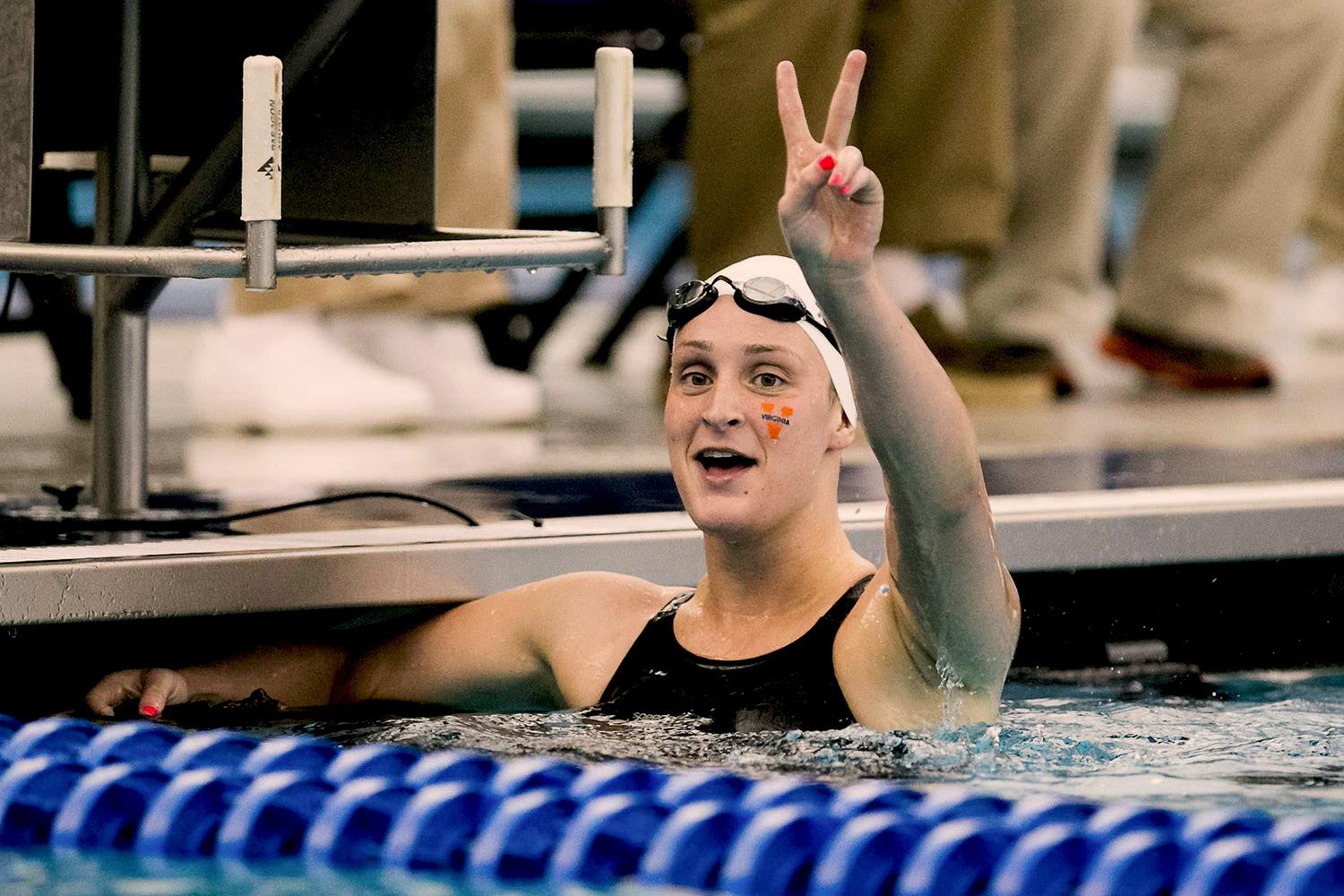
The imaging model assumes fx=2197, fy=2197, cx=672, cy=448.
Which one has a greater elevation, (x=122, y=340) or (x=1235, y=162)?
(x=1235, y=162)

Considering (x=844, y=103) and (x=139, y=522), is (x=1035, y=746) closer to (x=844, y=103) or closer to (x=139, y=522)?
(x=844, y=103)

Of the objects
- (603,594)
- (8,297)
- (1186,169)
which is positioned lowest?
(603,594)

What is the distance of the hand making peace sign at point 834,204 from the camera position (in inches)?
81.8

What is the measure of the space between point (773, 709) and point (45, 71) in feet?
4.72

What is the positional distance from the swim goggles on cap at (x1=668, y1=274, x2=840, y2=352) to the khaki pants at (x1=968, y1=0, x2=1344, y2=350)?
→ 115 inches

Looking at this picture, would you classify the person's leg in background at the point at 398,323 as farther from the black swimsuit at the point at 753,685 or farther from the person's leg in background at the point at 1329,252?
the person's leg in background at the point at 1329,252

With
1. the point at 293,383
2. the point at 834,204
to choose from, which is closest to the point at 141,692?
the point at 834,204

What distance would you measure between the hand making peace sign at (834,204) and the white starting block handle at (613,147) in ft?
2.19

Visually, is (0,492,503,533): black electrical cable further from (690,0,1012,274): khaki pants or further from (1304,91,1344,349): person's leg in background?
(1304,91,1344,349): person's leg in background

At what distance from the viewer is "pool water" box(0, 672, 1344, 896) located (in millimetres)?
2193

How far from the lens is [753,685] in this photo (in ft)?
8.45

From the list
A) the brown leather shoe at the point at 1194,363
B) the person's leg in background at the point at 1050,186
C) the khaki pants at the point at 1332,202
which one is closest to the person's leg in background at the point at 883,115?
the person's leg in background at the point at 1050,186

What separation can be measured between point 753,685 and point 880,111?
2.81m

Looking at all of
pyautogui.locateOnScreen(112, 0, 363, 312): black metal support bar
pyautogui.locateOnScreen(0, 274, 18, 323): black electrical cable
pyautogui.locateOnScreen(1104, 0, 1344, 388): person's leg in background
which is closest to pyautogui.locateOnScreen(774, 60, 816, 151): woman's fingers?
pyautogui.locateOnScreen(112, 0, 363, 312): black metal support bar
